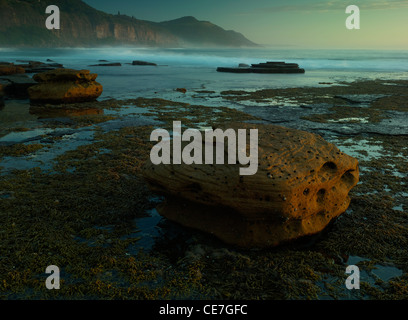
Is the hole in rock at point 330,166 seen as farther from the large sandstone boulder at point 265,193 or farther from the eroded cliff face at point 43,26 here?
the eroded cliff face at point 43,26

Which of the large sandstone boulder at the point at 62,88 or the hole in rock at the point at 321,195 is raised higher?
the large sandstone boulder at the point at 62,88

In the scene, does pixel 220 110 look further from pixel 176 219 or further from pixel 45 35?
pixel 45 35

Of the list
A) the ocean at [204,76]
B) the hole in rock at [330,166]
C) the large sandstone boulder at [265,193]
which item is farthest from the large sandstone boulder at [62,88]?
the hole in rock at [330,166]

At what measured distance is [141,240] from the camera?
4.44m

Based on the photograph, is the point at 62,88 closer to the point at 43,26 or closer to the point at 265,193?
the point at 265,193

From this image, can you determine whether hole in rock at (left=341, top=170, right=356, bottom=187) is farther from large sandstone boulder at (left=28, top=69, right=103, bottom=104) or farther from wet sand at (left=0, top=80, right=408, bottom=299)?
large sandstone boulder at (left=28, top=69, right=103, bottom=104)

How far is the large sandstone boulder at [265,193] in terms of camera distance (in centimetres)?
405

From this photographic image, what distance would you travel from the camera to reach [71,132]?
10.5 meters

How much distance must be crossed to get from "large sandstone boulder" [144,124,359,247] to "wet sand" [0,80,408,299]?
0.73ft

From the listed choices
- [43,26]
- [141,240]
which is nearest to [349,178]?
[141,240]

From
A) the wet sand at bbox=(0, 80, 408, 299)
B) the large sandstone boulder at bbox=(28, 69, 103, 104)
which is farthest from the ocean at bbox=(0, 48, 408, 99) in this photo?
the wet sand at bbox=(0, 80, 408, 299)

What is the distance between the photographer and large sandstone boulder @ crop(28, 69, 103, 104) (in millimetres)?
15914

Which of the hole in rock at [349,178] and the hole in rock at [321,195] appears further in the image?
the hole in rock at [349,178]

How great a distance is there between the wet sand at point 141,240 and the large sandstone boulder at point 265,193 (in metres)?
0.22
